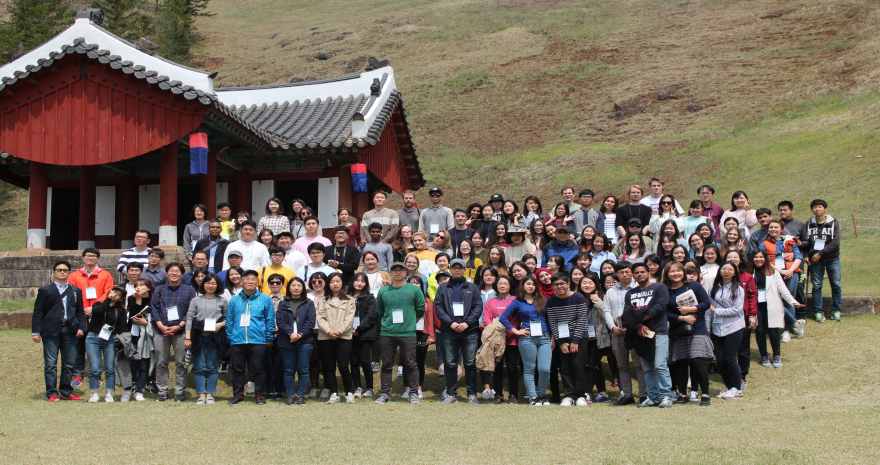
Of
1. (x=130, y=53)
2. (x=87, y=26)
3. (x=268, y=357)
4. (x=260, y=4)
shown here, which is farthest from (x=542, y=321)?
(x=260, y=4)

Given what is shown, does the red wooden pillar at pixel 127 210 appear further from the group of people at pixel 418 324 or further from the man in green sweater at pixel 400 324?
the man in green sweater at pixel 400 324

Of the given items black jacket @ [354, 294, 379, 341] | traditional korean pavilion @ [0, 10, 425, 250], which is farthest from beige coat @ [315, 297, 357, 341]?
traditional korean pavilion @ [0, 10, 425, 250]

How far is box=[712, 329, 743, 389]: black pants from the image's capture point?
293 inches

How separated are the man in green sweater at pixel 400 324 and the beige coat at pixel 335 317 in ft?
1.25

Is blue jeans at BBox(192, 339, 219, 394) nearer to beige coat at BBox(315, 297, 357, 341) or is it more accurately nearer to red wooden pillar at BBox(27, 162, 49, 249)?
beige coat at BBox(315, 297, 357, 341)

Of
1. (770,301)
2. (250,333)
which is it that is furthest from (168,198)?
(770,301)

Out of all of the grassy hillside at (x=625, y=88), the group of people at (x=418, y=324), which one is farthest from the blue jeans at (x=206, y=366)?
the grassy hillside at (x=625, y=88)

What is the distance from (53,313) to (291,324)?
2.64 meters

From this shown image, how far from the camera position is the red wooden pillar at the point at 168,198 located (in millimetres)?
11625

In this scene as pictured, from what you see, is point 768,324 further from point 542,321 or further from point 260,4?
point 260,4

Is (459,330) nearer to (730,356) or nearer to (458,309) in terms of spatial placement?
(458,309)

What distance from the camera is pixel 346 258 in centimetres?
926

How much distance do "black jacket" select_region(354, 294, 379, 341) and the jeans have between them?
3227 millimetres

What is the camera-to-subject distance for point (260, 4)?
242 ft
